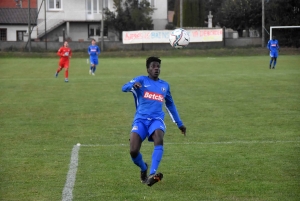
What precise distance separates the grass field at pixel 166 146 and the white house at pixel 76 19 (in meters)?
51.2

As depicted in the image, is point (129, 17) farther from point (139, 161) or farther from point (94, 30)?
point (139, 161)

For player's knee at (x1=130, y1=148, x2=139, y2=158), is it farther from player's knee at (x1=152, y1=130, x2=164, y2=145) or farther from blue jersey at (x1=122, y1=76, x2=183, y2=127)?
blue jersey at (x1=122, y1=76, x2=183, y2=127)

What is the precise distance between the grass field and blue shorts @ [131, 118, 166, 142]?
0.73 m

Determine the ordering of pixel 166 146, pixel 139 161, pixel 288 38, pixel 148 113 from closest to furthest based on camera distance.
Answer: pixel 139 161 < pixel 148 113 < pixel 166 146 < pixel 288 38

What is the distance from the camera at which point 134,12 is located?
7038 centimetres

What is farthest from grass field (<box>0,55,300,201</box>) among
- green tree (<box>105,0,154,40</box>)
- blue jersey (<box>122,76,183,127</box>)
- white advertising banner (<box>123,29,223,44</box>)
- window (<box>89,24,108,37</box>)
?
window (<box>89,24,108,37</box>)

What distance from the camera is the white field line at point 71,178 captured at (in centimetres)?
789

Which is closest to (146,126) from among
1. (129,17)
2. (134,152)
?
(134,152)

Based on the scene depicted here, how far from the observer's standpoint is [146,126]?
871 cm

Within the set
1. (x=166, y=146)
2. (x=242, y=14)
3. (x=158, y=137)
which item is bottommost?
(x=166, y=146)

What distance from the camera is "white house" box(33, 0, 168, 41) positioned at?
74.3 m

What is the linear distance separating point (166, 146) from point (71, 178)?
333 cm

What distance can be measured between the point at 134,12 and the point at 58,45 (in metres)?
10.7

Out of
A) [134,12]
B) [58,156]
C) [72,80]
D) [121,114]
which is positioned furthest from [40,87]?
[134,12]
